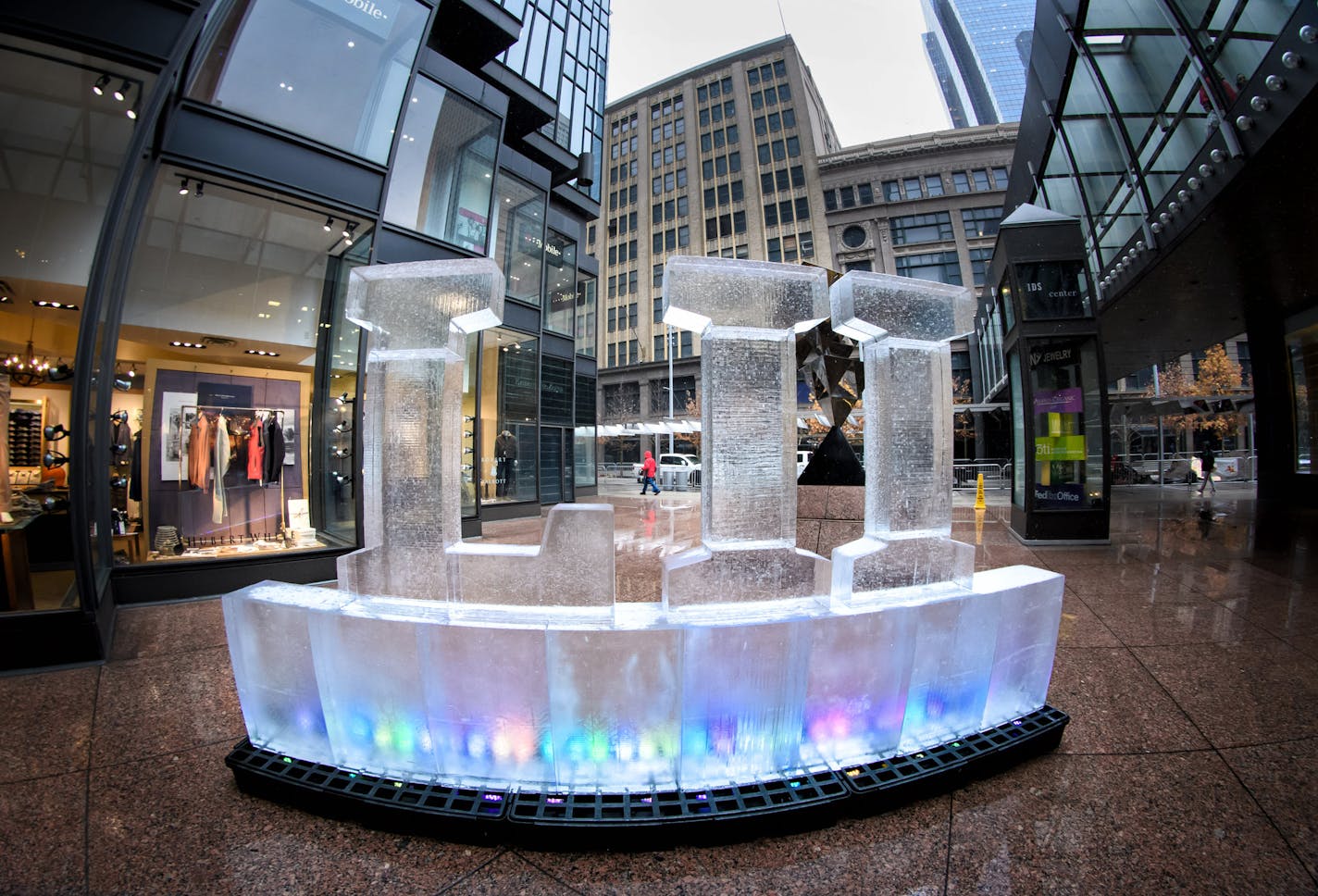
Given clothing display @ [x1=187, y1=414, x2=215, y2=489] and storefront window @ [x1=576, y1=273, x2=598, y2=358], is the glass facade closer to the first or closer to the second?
storefront window @ [x1=576, y1=273, x2=598, y2=358]

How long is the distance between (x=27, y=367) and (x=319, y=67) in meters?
4.95

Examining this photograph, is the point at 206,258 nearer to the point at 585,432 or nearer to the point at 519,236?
the point at 519,236

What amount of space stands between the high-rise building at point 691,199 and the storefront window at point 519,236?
84.7 ft

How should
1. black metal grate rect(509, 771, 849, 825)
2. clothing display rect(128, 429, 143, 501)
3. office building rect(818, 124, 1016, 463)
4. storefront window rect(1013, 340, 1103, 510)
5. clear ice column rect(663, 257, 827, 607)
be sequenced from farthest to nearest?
1. office building rect(818, 124, 1016, 463)
2. storefront window rect(1013, 340, 1103, 510)
3. clothing display rect(128, 429, 143, 501)
4. clear ice column rect(663, 257, 827, 607)
5. black metal grate rect(509, 771, 849, 825)

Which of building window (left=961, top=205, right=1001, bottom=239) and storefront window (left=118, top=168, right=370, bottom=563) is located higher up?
building window (left=961, top=205, right=1001, bottom=239)

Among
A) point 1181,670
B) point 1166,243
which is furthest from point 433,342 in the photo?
point 1166,243

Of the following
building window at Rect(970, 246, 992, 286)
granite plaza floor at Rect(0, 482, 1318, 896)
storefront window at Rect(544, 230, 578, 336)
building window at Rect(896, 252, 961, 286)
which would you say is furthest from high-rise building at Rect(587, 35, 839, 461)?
granite plaza floor at Rect(0, 482, 1318, 896)

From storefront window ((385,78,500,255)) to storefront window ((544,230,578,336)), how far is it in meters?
4.78

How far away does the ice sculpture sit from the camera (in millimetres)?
1937

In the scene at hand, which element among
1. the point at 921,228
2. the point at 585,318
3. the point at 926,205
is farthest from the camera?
the point at 921,228

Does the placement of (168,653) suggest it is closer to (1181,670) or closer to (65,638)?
(65,638)

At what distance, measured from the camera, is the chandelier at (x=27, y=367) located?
4.47 metres

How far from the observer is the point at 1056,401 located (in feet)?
27.8

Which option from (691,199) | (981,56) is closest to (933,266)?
(691,199)
